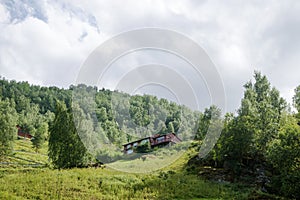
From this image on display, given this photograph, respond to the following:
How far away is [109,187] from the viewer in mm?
18141

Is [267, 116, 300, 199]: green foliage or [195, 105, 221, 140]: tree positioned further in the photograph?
[267, 116, 300, 199]: green foliage

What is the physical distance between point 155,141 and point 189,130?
1488 millimetres

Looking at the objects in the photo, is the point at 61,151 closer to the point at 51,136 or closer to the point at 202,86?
the point at 51,136

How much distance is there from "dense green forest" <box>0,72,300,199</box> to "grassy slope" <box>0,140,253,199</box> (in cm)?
263

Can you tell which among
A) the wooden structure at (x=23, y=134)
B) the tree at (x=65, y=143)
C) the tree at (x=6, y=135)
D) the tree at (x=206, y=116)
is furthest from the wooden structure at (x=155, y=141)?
the wooden structure at (x=23, y=134)

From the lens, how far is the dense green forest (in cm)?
1105

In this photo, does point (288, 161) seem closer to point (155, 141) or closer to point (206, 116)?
point (206, 116)

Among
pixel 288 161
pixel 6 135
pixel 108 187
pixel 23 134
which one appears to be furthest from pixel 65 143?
pixel 23 134

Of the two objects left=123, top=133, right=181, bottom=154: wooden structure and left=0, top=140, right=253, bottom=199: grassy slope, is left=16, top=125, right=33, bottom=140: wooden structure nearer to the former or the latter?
left=0, top=140, right=253, bottom=199: grassy slope

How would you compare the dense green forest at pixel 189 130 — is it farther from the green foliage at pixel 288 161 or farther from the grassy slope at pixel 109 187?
the grassy slope at pixel 109 187

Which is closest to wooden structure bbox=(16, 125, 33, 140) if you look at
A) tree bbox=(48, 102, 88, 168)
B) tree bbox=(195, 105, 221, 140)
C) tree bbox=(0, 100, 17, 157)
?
tree bbox=(0, 100, 17, 157)

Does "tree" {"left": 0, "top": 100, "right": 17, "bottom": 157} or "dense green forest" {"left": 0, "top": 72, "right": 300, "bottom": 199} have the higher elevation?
"tree" {"left": 0, "top": 100, "right": 17, "bottom": 157}

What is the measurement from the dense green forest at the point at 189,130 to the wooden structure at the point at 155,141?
0.61 ft

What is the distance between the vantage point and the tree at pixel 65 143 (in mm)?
25688
